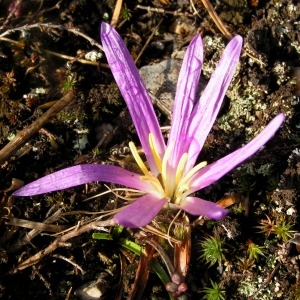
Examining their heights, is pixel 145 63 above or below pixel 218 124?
above

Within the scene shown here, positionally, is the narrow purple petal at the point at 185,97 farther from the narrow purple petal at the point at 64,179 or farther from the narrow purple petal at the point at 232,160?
the narrow purple petal at the point at 64,179

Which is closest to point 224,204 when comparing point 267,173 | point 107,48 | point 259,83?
point 267,173

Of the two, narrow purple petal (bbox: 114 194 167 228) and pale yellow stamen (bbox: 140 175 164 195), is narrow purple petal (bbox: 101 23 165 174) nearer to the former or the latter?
pale yellow stamen (bbox: 140 175 164 195)

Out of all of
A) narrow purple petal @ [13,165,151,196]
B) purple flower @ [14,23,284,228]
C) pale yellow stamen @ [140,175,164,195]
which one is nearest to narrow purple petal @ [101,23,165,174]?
purple flower @ [14,23,284,228]

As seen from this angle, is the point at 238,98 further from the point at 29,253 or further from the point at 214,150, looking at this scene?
the point at 29,253

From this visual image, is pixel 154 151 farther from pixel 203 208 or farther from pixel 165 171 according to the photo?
pixel 203 208

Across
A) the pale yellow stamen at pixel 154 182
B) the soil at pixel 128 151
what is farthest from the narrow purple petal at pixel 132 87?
the soil at pixel 128 151

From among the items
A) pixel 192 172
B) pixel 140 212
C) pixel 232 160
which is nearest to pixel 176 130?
pixel 192 172
